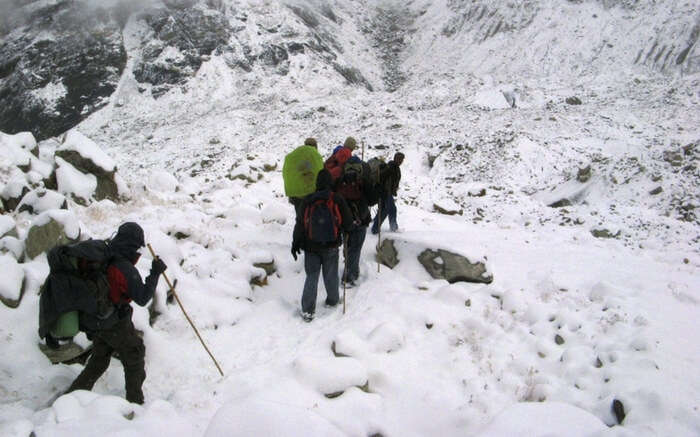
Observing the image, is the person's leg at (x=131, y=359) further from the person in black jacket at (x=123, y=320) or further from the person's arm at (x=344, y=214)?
the person's arm at (x=344, y=214)

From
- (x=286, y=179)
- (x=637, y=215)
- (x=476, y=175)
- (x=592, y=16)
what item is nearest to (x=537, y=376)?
(x=286, y=179)

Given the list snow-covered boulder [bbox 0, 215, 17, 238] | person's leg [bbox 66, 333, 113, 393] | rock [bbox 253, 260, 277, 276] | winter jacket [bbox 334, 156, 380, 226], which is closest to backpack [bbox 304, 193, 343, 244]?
winter jacket [bbox 334, 156, 380, 226]

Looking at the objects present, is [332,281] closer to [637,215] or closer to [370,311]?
[370,311]

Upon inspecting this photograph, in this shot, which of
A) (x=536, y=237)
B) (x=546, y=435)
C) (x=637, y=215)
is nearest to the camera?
(x=546, y=435)

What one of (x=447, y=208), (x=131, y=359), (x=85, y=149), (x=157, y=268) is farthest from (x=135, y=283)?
(x=447, y=208)

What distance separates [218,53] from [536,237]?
33.0 metres

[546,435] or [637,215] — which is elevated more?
[546,435]

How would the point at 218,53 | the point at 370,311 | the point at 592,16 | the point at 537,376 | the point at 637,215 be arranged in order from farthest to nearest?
1. the point at 218,53
2. the point at 592,16
3. the point at 637,215
4. the point at 370,311
5. the point at 537,376

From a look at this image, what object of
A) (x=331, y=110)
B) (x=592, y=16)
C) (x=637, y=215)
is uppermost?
(x=592, y=16)

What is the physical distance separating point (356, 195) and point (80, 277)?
13.2 ft

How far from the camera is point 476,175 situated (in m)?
15.7

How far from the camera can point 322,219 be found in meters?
5.29

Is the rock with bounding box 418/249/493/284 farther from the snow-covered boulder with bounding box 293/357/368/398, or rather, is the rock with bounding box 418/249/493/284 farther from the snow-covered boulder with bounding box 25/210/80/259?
the snow-covered boulder with bounding box 25/210/80/259

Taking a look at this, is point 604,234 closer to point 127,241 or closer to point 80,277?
point 127,241
